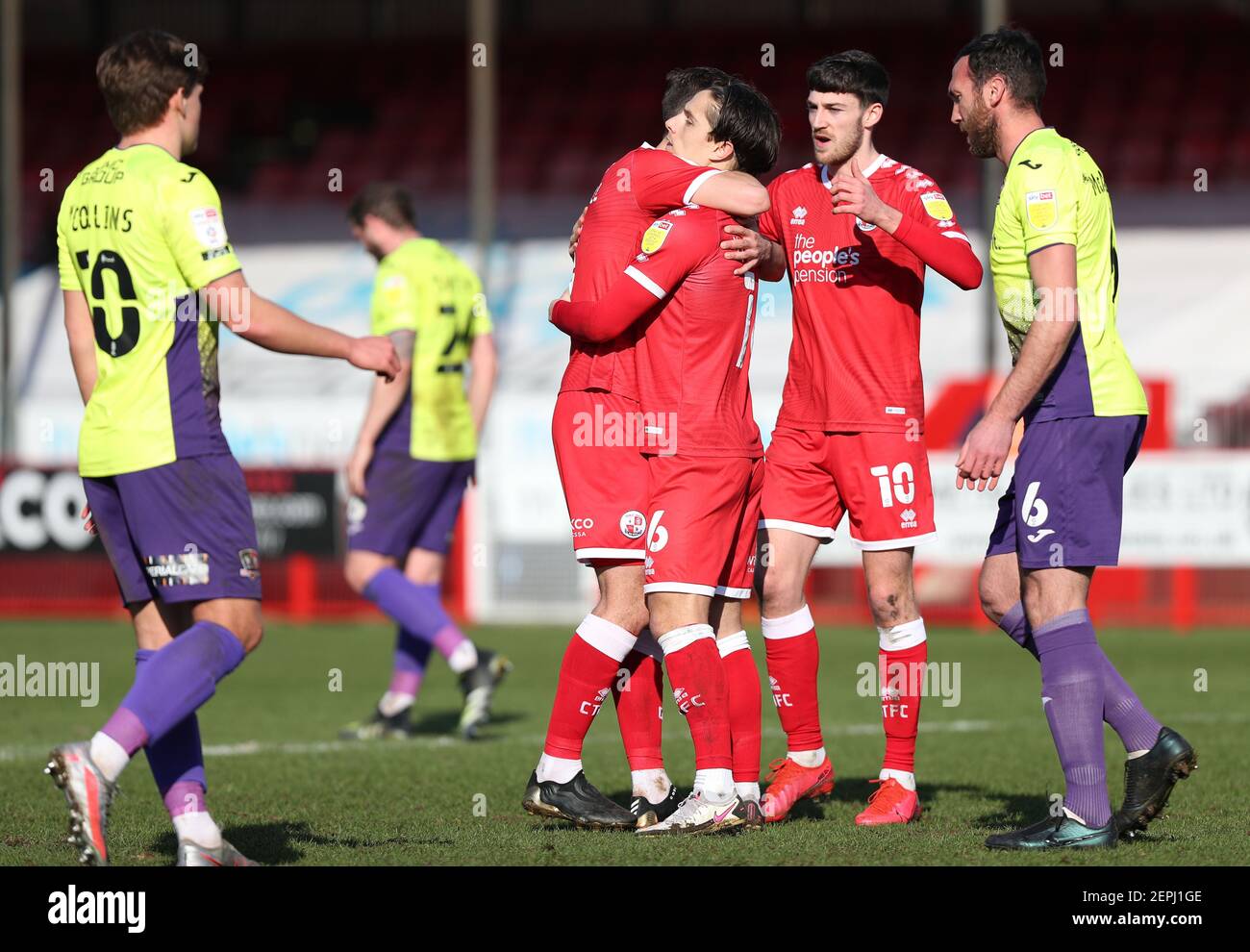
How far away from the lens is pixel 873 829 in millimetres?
5371

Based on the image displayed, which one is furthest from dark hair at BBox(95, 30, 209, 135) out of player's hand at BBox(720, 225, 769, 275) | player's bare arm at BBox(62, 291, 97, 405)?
player's hand at BBox(720, 225, 769, 275)

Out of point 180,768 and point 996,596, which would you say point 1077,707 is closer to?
point 996,596

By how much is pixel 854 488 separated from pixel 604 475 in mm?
895

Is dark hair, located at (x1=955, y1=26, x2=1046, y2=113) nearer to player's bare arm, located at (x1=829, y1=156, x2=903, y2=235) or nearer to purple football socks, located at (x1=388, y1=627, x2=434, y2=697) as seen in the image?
player's bare arm, located at (x1=829, y1=156, x2=903, y2=235)

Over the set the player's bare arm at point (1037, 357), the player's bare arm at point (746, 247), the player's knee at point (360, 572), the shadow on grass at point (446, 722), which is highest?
the player's bare arm at point (746, 247)

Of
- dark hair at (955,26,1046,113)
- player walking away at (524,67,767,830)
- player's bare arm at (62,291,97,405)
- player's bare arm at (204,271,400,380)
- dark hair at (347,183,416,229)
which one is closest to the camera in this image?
player's bare arm at (204,271,400,380)

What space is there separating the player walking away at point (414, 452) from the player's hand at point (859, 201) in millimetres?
3408

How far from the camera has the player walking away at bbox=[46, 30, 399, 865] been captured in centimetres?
452

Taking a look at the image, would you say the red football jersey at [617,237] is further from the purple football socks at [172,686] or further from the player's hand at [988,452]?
the purple football socks at [172,686]

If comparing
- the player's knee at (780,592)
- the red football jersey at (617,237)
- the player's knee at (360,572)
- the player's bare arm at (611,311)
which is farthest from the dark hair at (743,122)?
the player's knee at (360,572)

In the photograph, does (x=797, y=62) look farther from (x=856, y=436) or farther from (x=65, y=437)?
(x=856, y=436)

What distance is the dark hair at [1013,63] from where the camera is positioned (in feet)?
16.9

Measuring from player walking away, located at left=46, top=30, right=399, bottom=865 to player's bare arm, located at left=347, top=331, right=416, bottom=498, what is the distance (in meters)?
3.50

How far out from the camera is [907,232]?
535 centimetres
